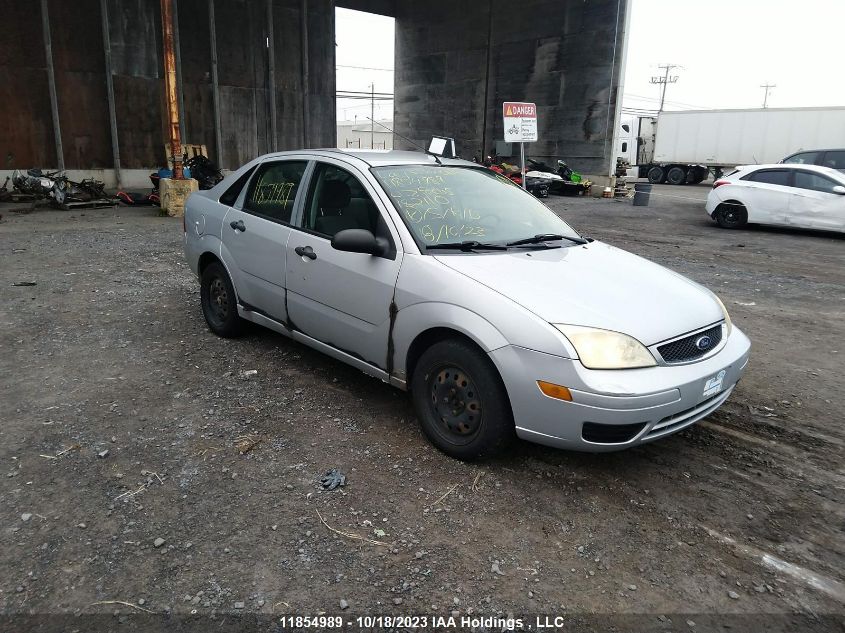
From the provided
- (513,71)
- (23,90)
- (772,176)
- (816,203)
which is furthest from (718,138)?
(23,90)

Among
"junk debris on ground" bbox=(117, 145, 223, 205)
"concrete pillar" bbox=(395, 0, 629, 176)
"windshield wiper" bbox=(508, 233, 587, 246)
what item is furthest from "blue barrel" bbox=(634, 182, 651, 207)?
"windshield wiper" bbox=(508, 233, 587, 246)

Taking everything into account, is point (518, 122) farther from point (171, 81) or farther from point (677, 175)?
point (677, 175)

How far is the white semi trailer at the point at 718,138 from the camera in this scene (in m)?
26.3

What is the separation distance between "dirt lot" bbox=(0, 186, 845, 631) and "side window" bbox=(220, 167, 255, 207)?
122cm

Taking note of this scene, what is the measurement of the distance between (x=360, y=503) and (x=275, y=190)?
8.74ft

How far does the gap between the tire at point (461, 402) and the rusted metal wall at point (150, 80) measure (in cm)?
1735

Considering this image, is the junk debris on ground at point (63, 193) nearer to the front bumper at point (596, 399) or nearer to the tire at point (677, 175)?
the front bumper at point (596, 399)

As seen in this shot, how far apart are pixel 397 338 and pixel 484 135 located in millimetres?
22388

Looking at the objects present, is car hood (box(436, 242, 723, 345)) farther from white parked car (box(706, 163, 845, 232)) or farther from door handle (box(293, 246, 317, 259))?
white parked car (box(706, 163, 845, 232))

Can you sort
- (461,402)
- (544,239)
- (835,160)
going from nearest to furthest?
(461,402) < (544,239) < (835,160)

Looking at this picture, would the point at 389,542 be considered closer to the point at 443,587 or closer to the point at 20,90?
the point at 443,587

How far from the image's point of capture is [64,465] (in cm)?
337

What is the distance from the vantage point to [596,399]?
2.88m

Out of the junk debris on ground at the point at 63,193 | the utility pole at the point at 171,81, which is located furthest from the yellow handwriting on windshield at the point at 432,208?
the junk debris on ground at the point at 63,193
